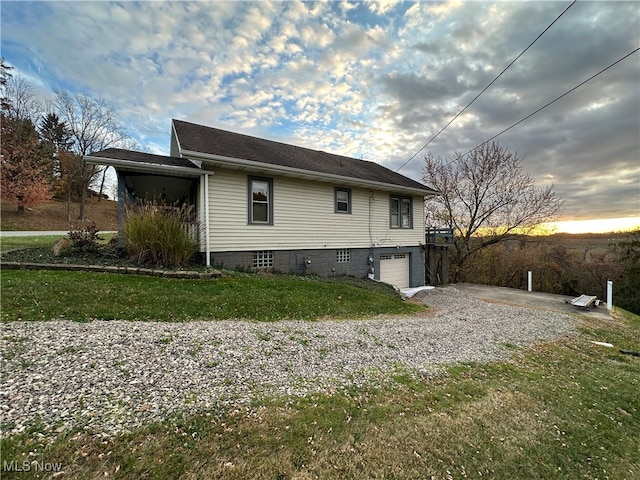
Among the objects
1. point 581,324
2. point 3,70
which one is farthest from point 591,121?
point 3,70

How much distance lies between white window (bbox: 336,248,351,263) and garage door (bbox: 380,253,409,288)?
76.6 inches

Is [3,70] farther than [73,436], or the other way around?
[3,70]

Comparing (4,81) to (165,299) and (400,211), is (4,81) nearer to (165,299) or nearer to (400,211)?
(165,299)

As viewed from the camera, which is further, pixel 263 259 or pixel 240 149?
pixel 240 149

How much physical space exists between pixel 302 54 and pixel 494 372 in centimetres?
1118

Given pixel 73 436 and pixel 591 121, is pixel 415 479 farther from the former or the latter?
pixel 591 121

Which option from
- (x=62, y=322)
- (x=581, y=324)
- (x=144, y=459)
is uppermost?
(x=62, y=322)

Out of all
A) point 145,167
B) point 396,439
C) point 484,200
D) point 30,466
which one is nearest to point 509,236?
point 484,200

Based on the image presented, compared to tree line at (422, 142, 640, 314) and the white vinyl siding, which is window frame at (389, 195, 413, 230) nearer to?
the white vinyl siding

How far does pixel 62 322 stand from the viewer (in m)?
3.86

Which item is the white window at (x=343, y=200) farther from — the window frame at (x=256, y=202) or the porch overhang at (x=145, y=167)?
the porch overhang at (x=145, y=167)

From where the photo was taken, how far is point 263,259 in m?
9.17

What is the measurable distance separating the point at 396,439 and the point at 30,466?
260 centimetres

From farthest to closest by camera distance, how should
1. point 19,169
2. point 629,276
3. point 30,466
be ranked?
1. point 19,169
2. point 629,276
3. point 30,466
